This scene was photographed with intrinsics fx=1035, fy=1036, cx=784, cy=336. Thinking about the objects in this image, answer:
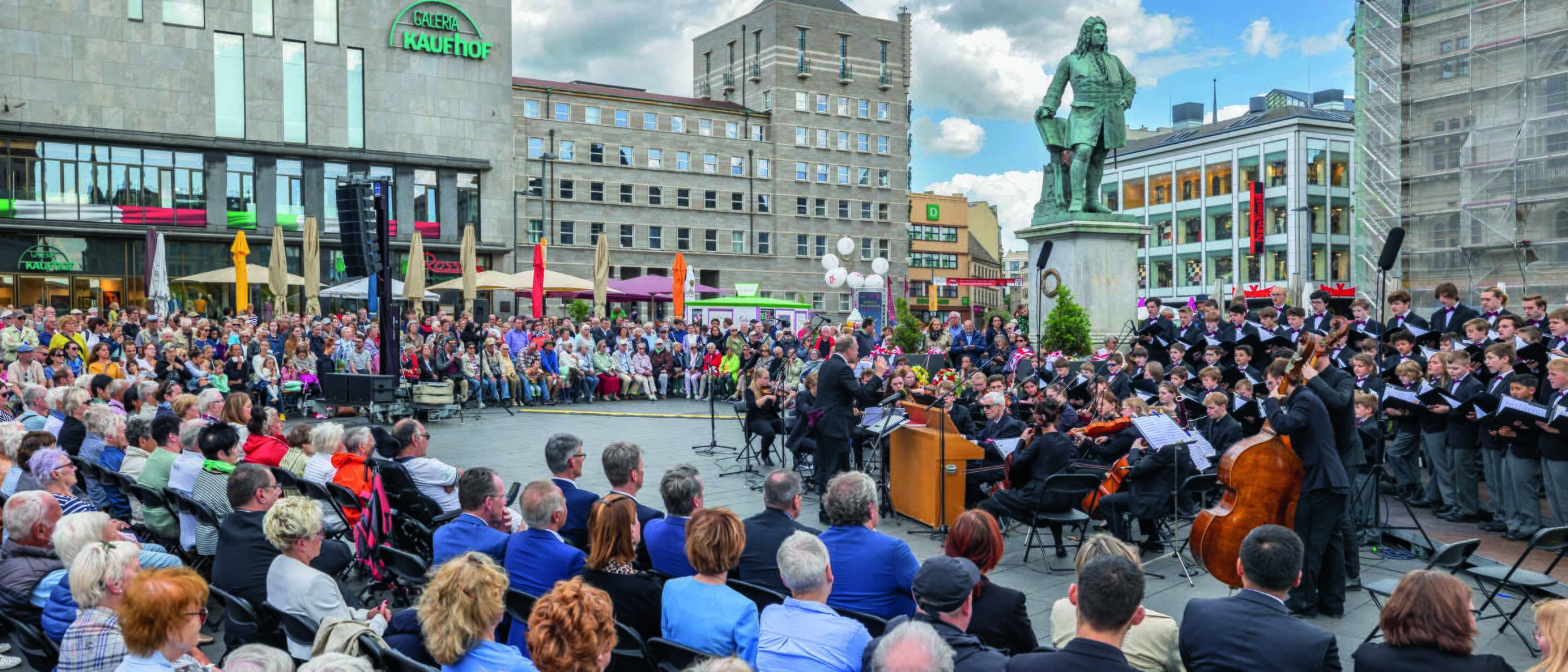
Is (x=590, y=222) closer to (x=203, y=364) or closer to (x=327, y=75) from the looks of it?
(x=327, y=75)

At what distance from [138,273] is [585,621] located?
43.4 meters

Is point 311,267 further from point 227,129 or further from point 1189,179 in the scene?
point 1189,179

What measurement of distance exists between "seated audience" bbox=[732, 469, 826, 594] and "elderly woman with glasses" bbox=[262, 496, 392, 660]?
1.72 m

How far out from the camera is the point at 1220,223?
207 ft

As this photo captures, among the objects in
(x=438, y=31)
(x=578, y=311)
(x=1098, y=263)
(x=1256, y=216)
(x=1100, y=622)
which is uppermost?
(x=438, y=31)

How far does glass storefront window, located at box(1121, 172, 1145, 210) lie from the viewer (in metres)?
68.5

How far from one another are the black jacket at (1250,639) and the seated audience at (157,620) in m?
3.74

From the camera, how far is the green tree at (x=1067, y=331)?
1661 centimetres

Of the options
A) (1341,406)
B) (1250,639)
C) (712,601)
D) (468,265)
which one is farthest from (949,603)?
(468,265)

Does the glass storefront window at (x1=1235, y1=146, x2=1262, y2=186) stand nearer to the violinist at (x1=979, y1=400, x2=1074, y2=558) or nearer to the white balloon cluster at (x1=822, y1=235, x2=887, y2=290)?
the white balloon cluster at (x1=822, y1=235, x2=887, y2=290)

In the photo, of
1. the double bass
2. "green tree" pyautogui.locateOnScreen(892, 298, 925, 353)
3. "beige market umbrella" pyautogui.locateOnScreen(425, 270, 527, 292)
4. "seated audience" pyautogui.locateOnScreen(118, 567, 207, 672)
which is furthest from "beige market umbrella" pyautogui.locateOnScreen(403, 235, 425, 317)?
"seated audience" pyautogui.locateOnScreen(118, 567, 207, 672)

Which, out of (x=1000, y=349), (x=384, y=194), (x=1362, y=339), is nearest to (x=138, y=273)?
(x=384, y=194)

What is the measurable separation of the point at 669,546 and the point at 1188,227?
65.8 m

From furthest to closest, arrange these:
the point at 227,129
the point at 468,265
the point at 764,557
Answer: the point at 227,129
the point at 468,265
the point at 764,557
